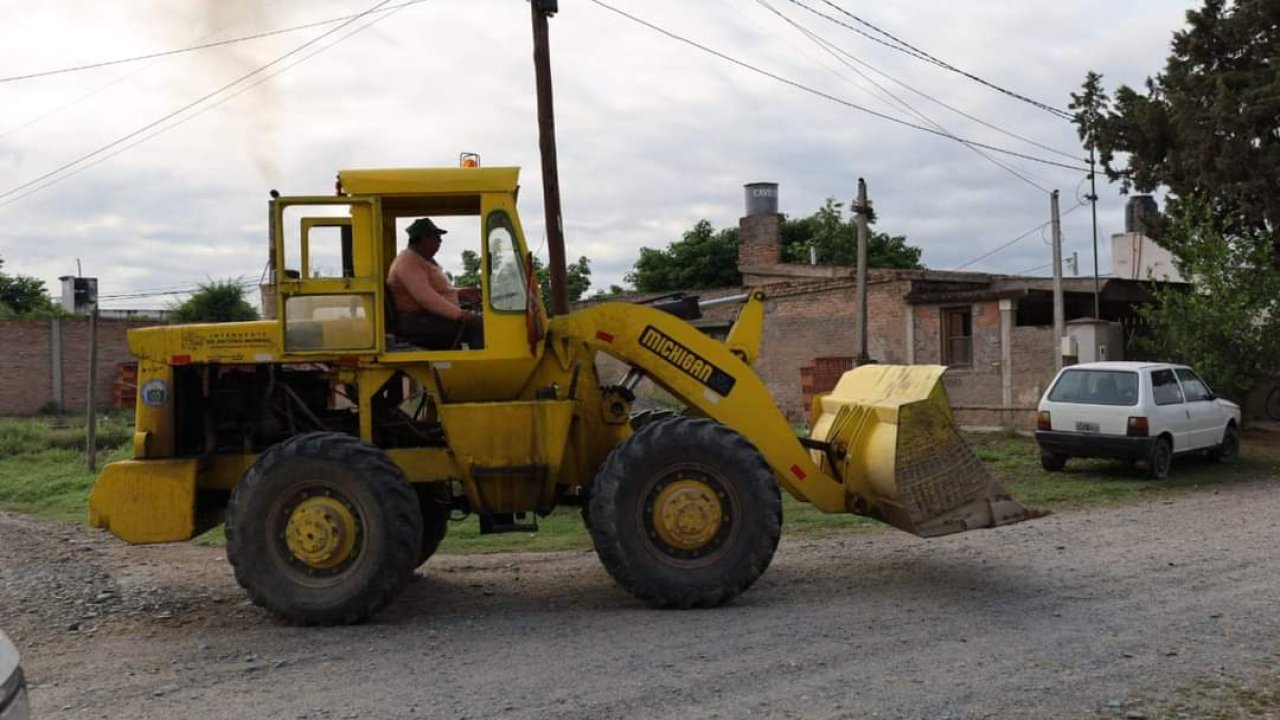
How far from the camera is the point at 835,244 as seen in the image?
154 ft

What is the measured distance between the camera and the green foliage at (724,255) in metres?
46.9

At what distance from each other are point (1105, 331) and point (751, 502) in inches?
632

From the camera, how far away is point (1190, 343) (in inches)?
784

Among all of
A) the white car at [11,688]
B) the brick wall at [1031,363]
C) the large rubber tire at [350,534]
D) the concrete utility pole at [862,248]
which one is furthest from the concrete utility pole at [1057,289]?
the white car at [11,688]

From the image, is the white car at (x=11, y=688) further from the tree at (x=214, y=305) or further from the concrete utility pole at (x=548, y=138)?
the tree at (x=214, y=305)

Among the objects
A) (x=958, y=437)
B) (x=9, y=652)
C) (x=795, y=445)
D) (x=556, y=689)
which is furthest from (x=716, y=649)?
(x=9, y=652)

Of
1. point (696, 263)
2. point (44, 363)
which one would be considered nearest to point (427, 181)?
point (44, 363)

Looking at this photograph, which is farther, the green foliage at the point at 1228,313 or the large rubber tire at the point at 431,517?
the green foliage at the point at 1228,313

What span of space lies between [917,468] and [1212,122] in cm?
1910

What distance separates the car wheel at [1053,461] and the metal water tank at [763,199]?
1815 cm

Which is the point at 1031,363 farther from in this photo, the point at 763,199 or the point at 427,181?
the point at 427,181

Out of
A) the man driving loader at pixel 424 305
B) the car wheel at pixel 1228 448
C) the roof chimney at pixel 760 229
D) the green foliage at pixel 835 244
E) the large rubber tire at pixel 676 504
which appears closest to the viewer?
the large rubber tire at pixel 676 504

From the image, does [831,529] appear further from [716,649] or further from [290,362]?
[290,362]

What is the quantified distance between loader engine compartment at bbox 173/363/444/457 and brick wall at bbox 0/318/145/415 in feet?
97.9
